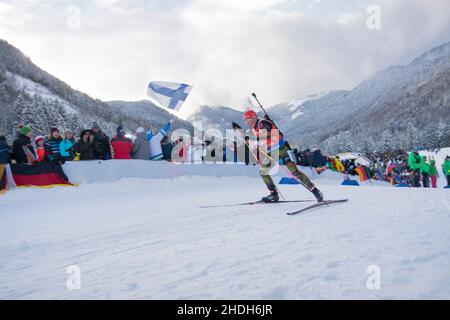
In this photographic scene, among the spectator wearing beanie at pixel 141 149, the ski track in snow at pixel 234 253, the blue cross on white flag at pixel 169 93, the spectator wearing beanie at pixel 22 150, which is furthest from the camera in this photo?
the blue cross on white flag at pixel 169 93

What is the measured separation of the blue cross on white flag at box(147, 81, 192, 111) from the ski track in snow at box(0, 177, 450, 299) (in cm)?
777

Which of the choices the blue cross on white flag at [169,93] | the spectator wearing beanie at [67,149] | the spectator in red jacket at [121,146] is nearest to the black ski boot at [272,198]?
the spectator in red jacket at [121,146]

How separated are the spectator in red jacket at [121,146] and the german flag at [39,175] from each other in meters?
2.05

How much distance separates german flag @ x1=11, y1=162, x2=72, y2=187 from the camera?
9688mm

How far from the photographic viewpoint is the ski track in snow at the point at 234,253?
2430 mm

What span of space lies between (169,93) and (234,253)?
11.0 meters

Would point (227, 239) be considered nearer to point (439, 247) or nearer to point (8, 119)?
point (439, 247)

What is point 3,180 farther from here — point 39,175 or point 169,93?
point 169,93

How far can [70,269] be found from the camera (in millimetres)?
3080

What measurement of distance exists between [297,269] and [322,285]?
0.35 m

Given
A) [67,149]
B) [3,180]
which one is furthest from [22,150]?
[67,149]

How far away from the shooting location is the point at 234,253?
129 inches

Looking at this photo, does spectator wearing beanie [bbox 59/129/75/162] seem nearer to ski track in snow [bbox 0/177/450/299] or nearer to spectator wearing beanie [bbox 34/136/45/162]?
spectator wearing beanie [bbox 34/136/45/162]

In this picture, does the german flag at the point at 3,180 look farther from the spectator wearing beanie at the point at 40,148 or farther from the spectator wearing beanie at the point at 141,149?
the spectator wearing beanie at the point at 141,149
